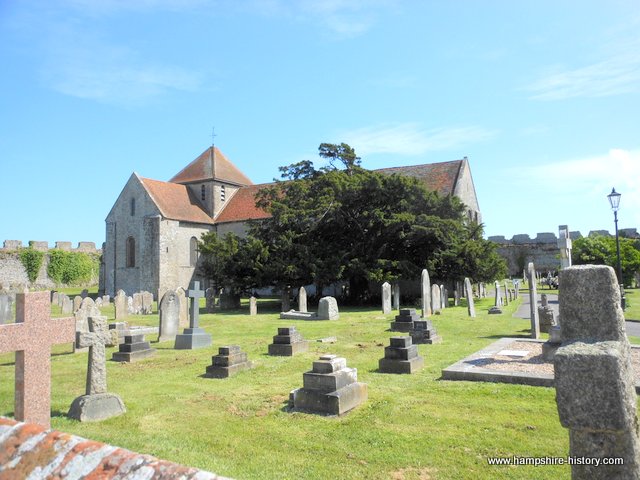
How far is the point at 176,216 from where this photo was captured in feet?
120

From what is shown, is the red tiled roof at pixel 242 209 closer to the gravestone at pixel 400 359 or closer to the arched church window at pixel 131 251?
the arched church window at pixel 131 251

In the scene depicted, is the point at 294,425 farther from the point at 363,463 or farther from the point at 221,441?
the point at 363,463

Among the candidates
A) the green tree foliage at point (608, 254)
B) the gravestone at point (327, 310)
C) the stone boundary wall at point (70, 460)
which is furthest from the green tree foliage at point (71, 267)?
the stone boundary wall at point (70, 460)

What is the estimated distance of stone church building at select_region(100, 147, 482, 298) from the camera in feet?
114

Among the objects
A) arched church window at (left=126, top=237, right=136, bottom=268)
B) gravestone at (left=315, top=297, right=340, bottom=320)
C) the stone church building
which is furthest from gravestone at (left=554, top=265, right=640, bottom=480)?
arched church window at (left=126, top=237, right=136, bottom=268)

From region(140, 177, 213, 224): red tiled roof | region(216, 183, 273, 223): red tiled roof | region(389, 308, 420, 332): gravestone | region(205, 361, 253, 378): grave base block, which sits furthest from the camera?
region(216, 183, 273, 223): red tiled roof

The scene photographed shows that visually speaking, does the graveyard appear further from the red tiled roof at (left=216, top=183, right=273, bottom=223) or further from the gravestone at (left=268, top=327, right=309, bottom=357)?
the red tiled roof at (left=216, top=183, right=273, bottom=223)

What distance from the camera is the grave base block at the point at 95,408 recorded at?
242 inches

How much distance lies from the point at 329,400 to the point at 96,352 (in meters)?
3.33

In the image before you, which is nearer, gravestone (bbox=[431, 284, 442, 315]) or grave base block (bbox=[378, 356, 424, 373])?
grave base block (bbox=[378, 356, 424, 373])

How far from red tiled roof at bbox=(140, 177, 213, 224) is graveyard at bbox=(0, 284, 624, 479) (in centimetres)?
2689

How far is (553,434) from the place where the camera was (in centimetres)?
524

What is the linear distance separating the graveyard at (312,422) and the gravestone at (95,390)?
5.9 inches

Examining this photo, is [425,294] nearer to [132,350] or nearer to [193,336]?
[193,336]
